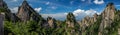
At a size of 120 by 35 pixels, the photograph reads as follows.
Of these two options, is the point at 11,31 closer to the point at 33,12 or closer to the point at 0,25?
the point at 0,25

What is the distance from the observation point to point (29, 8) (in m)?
196

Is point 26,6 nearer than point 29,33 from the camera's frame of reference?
No

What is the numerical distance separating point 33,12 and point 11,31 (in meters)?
115

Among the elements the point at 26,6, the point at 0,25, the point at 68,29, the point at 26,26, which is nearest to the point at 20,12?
the point at 26,6

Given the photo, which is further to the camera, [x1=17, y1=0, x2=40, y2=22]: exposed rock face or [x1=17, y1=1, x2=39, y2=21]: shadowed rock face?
[x1=17, y1=0, x2=40, y2=22]: exposed rock face

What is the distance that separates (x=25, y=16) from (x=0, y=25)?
444ft

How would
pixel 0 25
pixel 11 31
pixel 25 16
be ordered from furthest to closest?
pixel 25 16, pixel 11 31, pixel 0 25

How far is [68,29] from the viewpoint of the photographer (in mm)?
190625

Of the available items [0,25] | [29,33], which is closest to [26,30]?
[29,33]

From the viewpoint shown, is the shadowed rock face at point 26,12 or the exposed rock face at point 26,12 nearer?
the shadowed rock face at point 26,12

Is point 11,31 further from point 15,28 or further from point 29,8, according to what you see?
point 29,8

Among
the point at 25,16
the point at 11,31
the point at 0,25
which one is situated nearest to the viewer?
the point at 0,25

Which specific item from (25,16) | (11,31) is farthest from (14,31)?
(25,16)

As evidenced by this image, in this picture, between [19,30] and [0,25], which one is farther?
[19,30]
